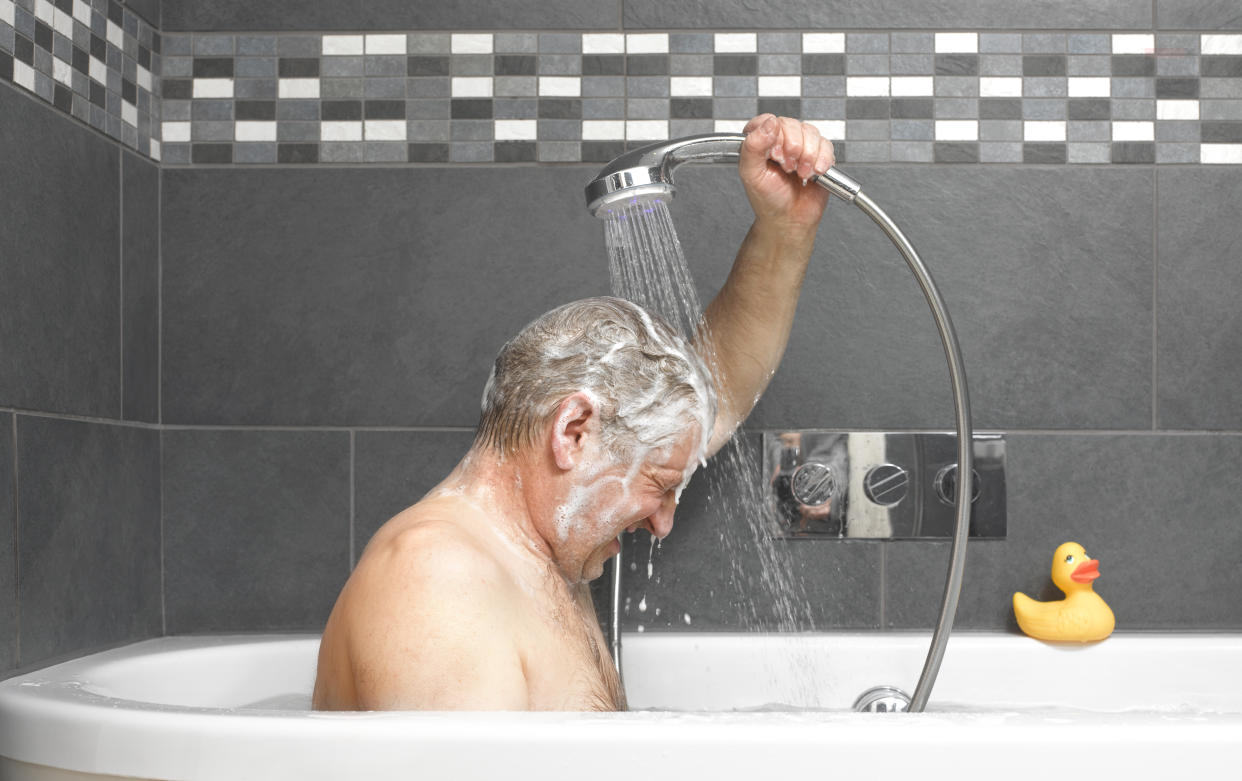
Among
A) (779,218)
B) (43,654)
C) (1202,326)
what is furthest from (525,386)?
(1202,326)

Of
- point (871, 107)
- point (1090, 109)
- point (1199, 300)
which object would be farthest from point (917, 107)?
point (1199, 300)

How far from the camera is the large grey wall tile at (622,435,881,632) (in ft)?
6.03

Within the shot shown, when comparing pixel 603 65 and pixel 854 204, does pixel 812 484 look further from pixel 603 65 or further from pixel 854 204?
pixel 603 65

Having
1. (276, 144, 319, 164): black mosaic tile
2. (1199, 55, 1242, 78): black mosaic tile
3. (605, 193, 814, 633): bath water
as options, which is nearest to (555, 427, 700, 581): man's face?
(605, 193, 814, 633): bath water

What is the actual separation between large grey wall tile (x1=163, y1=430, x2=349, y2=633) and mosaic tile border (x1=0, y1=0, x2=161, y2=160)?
0.52 meters

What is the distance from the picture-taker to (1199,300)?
6.15 ft

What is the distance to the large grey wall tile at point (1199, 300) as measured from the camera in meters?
1.87

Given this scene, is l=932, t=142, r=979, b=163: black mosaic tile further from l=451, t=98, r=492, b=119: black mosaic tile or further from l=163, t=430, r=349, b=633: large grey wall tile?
l=163, t=430, r=349, b=633: large grey wall tile

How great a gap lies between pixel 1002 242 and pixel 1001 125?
0.64ft

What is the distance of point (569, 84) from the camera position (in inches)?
74.0

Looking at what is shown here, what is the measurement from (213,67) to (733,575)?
1222 mm

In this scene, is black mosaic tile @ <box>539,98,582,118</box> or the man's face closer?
the man's face

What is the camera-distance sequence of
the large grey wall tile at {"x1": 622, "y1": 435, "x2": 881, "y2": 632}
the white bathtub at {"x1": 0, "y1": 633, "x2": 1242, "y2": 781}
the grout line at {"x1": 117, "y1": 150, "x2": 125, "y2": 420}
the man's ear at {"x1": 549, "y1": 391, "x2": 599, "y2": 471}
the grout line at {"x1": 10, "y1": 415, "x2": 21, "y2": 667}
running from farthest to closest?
the large grey wall tile at {"x1": 622, "y1": 435, "x2": 881, "y2": 632} → the grout line at {"x1": 117, "y1": 150, "x2": 125, "y2": 420} → the grout line at {"x1": 10, "y1": 415, "x2": 21, "y2": 667} → the man's ear at {"x1": 549, "y1": 391, "x2": 599, "y2": 471} → the white bathtub at {"x1": 0, "y1": 633, "x2": 1242, "y2": 781}

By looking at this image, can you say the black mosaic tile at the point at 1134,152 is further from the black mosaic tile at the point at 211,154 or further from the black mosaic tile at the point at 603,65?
the black mosaic tile at the point at 211,154
